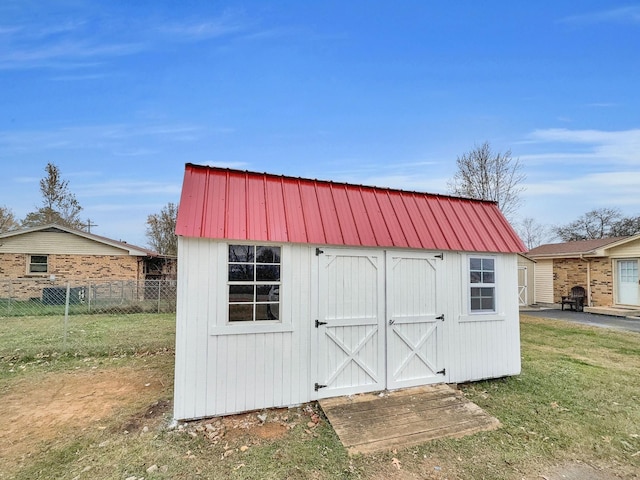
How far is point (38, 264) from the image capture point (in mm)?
15188

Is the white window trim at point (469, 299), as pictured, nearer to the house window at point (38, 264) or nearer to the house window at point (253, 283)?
the house window at point (253, 283)

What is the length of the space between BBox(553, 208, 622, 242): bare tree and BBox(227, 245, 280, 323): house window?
38482 mm

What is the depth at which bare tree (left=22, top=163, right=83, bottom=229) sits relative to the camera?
2277 centimetres

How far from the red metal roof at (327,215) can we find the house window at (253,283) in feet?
0.92

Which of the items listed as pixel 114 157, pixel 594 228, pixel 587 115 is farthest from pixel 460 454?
pixel 594 228

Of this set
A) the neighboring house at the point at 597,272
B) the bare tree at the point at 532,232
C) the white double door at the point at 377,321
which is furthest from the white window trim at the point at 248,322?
the bare tree at the point at 532,232

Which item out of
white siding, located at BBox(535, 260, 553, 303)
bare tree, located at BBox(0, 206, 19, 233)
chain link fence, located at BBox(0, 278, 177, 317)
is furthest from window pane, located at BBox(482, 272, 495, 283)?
bare tree, located at BBox(0, 206, 19, 233)

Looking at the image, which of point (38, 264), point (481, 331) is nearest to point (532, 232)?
point (481, 331)

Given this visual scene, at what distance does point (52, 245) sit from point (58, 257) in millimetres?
652

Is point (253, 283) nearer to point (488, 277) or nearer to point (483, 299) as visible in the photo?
point (483, 299)

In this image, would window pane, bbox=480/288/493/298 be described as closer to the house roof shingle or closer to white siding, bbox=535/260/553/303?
the house roof shingle

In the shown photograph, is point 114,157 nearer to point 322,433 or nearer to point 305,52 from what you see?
point 305,52

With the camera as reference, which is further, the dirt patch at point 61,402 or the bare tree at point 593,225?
the bare tree at point 593,225

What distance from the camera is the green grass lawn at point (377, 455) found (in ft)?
9.55
